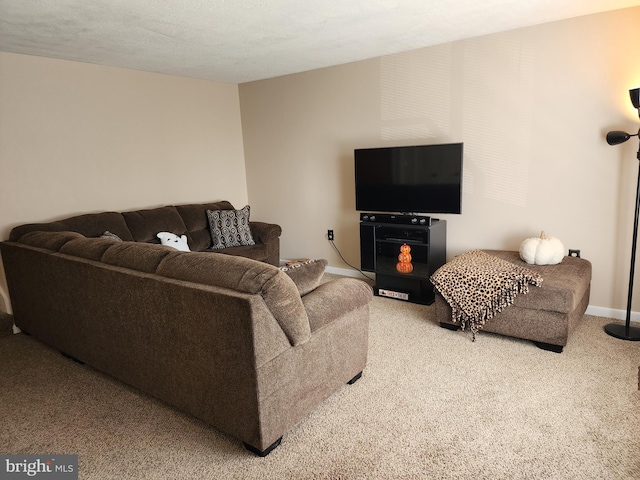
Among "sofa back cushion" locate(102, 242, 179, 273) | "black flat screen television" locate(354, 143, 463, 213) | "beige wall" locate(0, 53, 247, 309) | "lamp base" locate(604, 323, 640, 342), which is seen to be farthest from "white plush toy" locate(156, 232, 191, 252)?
"lamp base" locate(604, 323, 640, 342)

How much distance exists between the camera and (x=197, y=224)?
15.0ft

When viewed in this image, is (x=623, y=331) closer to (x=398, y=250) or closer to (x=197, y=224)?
(x=398, y=250)

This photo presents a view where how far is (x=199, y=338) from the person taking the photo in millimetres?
1985

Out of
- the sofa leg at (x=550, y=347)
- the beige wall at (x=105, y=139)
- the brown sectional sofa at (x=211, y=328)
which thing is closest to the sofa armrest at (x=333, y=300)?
the brown sectional sofa at (x=211, y=328)

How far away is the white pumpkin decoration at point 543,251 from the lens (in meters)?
3.21

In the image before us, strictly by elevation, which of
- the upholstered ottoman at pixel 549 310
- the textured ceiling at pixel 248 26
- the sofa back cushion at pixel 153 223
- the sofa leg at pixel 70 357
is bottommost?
the sofa leg at pixel 70 357

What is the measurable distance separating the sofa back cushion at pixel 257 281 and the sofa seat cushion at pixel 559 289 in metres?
1.70

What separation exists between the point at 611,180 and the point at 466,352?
68.3 inches

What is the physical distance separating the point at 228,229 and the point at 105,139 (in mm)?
1449

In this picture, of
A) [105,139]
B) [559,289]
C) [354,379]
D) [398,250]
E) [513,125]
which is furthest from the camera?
[398,250]

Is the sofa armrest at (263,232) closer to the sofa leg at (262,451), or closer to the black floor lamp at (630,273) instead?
the sofa leg at (262,451)

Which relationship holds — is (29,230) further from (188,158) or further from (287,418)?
(287,418)

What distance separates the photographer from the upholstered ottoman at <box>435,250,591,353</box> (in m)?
2.79

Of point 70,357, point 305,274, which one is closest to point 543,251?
point 305,274
